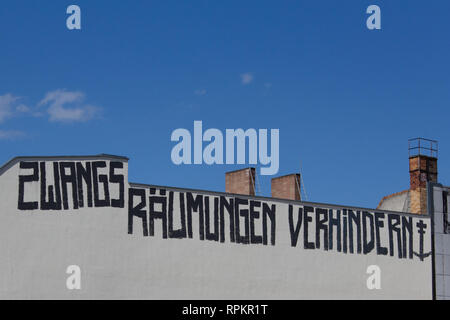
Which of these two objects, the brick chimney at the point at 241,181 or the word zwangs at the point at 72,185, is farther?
the brick chimney at the point at 241,181

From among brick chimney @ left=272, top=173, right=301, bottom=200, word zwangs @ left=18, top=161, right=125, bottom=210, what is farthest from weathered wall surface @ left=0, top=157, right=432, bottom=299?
brick chimney @ left=272, top=173, right=301, bottom=200

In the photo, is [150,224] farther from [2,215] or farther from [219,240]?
[2,215]

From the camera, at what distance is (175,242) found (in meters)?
33.2

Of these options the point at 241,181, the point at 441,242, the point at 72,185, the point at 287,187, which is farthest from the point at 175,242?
the point at 441,242

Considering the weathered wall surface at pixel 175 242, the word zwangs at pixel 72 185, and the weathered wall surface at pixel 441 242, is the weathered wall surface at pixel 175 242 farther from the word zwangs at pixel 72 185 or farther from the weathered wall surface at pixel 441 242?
the weathered wall surface at pixel 441 242

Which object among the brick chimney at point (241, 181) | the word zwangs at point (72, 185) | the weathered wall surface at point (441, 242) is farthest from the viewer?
the brick chimney at point (241, 181)

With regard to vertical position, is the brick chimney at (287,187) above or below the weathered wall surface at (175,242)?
above

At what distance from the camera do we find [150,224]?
107ft

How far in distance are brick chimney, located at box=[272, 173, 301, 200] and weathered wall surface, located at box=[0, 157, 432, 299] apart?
6.37 meters

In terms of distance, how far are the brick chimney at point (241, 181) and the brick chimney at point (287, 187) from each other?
6.57 feet

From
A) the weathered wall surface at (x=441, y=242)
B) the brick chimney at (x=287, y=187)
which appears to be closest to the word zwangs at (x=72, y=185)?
the brick chimney at (x=287, y=187)

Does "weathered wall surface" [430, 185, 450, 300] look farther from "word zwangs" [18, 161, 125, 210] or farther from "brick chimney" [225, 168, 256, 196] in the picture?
"word zwangs" [18, 161, 125, 210]

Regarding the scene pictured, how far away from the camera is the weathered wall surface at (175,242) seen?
101 ft

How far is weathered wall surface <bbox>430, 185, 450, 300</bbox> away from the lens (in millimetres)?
40500
